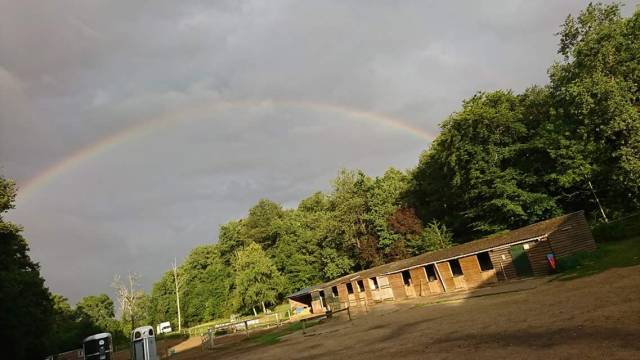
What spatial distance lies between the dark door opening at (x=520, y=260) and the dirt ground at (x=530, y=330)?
8733mm

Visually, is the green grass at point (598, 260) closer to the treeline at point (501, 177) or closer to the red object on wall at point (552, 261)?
the red object on wall at point (552, 261)

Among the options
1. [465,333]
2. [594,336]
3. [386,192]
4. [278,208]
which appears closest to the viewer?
[594,336]

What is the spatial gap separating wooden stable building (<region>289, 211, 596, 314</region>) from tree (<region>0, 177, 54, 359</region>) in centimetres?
3126

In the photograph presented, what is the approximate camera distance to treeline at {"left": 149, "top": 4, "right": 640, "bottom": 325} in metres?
41.4

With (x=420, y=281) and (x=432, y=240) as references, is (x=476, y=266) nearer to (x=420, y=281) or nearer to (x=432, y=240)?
(x=420, y=281)

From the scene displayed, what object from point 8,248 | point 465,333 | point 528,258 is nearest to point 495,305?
point 465,333

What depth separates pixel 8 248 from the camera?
40.6 metres

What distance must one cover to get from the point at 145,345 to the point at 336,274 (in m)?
46.8

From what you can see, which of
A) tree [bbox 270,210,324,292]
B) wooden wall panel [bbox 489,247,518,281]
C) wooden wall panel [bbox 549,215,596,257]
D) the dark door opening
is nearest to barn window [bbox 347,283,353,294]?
wooden wall panel [bbox 489,247,518,281]

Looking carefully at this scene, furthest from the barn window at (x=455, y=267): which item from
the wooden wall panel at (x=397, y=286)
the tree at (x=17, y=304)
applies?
the tree at (x=17, y=304)

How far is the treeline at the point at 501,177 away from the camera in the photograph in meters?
41.4

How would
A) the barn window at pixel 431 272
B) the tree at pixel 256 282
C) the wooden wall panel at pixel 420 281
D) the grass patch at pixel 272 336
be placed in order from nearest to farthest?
the grass patch at pixel 272 336
the wooden wall panel at pixel 420 281
the barn window at pixel 431 272
the tree at pixel 256 282

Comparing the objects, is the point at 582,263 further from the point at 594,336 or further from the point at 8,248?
the point at 8,248

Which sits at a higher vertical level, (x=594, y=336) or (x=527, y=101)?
(x=527, y=101)
